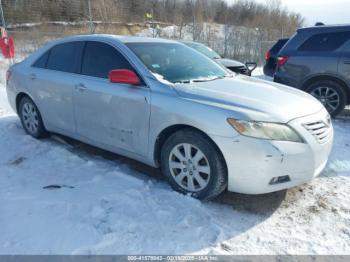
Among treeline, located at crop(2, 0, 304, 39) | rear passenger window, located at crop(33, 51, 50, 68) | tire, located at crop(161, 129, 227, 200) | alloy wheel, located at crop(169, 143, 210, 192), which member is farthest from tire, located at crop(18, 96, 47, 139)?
treeline, located at crop(2, 0, 304, 39)

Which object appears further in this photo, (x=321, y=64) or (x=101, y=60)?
(x=321, y=64)

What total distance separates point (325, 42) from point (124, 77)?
4.73 m

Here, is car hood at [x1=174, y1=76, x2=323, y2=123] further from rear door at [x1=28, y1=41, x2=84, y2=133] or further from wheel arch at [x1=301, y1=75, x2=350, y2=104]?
wheel arch at [x1=301, y1=75, x2=350, y2=104]

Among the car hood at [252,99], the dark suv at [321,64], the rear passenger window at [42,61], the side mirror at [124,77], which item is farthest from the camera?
the dark suv at [321,64]

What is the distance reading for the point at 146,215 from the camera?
3.01 metres

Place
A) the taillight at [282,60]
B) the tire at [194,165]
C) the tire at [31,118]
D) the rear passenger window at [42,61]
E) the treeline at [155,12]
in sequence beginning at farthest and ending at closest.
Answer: the treeline at [155,12]
the taillight at [282,60]
the tire at [31,118]
the rear passenger window at [42,61]
the tire at [194,165]

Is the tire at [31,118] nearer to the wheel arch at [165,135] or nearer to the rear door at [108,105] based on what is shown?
the rear door at [108,105]

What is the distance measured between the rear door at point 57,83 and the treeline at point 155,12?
30.3 ft

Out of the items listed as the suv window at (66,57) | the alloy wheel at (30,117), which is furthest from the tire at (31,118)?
the suv window at (66,57)

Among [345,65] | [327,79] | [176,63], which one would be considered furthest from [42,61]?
[345,65]

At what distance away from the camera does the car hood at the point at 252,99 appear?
2.96 meters

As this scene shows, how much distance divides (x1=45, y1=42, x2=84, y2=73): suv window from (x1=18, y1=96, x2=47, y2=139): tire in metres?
0.74

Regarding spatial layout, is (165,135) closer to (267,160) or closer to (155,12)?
(267,160)

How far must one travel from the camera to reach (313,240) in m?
2.73
